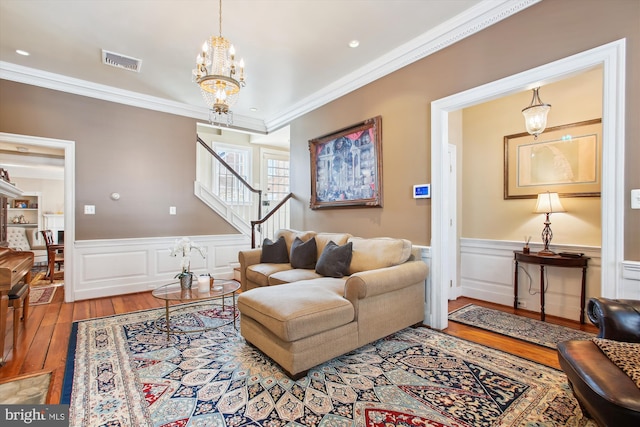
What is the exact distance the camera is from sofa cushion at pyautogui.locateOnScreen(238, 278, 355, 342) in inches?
77.7

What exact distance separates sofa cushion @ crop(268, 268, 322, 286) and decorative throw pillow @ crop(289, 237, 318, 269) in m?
0.18

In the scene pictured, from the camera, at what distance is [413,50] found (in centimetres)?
314

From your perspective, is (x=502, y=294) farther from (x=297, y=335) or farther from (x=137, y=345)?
(x=137, y=345)

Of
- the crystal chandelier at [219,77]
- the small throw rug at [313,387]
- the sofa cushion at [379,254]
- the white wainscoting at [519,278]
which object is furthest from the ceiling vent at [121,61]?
the white wainscoting at [519,278]

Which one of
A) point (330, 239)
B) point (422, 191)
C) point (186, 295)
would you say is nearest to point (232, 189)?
point (330, 239)

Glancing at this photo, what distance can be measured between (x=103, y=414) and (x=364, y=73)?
13.0ft

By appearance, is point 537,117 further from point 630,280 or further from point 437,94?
point 630,280

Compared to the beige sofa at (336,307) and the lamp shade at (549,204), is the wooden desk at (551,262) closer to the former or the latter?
the lamp shade at (549,204)

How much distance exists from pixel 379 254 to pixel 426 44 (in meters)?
2.20

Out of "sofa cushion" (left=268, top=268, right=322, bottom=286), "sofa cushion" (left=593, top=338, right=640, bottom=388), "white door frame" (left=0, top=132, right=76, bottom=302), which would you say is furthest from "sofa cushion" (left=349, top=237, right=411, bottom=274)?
"white door frame" (left=0, top=132, right=76, bottom=302)

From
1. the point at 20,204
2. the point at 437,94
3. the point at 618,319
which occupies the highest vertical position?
the point at 437,94

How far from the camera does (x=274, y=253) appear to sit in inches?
155

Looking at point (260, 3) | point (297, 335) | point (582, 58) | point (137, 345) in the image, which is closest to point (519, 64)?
point (582, 58)

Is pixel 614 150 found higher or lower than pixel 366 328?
higher
